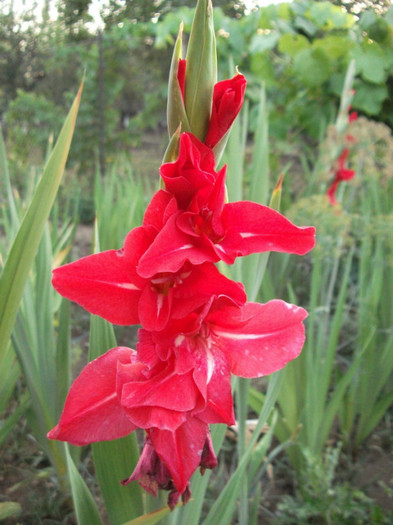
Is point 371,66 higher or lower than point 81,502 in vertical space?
higher

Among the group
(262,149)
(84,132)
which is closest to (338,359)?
(262,149)

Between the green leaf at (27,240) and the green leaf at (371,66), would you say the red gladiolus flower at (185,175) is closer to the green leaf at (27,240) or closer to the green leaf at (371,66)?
the green leaf at (27,240)

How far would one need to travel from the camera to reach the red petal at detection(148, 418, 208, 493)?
0.40m

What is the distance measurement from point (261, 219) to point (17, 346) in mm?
541

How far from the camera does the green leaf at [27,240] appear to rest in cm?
59

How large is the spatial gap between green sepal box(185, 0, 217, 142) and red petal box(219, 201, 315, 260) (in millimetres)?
91

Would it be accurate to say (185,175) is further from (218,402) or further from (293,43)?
(293,43)

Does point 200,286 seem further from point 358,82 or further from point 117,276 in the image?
point 358,82

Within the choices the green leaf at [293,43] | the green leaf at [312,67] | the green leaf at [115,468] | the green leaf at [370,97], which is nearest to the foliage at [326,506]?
the green leaf at [115,468]

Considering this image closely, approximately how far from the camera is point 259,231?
406 millimetres

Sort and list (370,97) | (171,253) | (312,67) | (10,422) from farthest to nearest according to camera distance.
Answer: (312,67)
(370,97)
(10,422)
(171,253)

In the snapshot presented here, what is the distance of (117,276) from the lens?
1.34ft

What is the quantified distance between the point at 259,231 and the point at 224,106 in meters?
0.12

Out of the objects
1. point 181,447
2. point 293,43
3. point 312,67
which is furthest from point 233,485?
point 293,43
